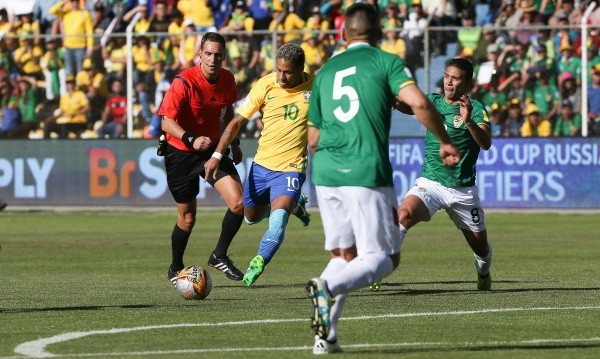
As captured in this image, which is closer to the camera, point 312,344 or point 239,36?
point 312,344

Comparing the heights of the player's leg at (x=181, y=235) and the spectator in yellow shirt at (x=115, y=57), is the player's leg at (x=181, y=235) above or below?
below

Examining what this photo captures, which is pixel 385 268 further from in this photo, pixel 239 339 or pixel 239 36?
Result: pixel 239 36

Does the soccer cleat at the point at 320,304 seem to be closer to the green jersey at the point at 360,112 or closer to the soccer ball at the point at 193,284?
the green jersey at the point at 360,112

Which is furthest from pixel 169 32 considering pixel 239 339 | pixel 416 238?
pixel 239 339

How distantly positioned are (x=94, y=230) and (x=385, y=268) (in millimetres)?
15504

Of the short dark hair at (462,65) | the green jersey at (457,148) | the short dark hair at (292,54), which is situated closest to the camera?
the short dark hair at (462,65)

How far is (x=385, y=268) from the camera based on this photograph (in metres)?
8.95

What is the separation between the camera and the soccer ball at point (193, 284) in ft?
42.4

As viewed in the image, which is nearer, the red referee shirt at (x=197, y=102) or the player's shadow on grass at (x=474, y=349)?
the player's shadow on grass at (x=474, y=349)

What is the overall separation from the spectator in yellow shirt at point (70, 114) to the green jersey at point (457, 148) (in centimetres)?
1610

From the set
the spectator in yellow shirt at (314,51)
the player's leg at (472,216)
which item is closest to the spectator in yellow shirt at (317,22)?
the spectator in yellow shirt at (314,51)

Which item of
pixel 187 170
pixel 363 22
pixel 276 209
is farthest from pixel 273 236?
Answer: pixel 363 22

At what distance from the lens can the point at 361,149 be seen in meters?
9.02

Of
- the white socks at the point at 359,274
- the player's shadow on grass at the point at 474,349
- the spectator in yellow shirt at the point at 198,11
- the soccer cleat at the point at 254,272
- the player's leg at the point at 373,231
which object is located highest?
the spectator in yellow shirt at the point at 198,11
